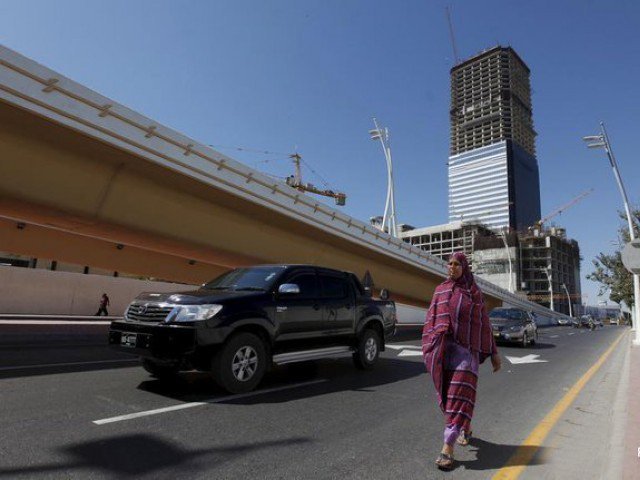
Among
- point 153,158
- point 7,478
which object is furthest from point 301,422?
point 153,158

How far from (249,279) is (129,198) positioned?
8.37 metres

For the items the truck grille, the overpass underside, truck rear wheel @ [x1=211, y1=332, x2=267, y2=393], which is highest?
the overpass underside

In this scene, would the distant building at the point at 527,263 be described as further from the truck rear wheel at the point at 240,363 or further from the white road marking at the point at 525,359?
the truck rear wheel at the point at 240,363

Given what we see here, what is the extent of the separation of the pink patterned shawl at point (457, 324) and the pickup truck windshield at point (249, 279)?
3.31 m

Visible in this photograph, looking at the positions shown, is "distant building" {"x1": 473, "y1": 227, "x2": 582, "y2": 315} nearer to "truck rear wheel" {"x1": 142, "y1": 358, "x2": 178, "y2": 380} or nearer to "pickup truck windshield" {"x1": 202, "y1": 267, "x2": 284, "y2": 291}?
"pickup truck windshield" {"x1": 202, "y1": 267, "x2": 284, "y2": 291}

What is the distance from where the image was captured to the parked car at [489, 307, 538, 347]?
16.8 meters

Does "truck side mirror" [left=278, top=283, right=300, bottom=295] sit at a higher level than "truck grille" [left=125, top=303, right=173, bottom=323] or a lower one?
higher

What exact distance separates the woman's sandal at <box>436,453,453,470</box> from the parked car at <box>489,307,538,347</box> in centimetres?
1409

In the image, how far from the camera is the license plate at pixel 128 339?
605cm

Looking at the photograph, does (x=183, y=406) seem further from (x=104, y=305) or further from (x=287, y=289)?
(x=104, y=305)

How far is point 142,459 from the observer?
377cm

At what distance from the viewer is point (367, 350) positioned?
9008 millimetres

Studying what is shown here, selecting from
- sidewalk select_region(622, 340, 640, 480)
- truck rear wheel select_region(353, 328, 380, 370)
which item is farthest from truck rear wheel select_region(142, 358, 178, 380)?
sidewalk select_region(622, 340, 640, 480)

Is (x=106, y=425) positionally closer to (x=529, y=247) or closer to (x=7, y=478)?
(x=7, y=478)
